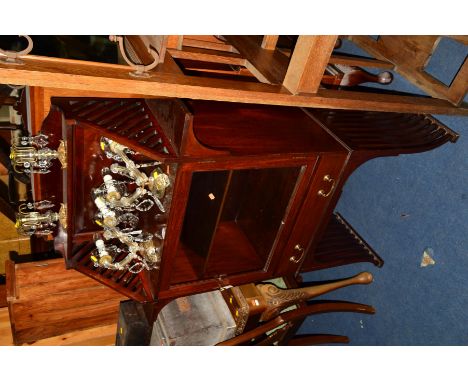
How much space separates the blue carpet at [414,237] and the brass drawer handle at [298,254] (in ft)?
1.99

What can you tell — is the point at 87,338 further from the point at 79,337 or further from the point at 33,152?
the point at 33,152

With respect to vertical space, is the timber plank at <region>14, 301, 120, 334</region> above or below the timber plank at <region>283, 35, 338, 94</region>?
below

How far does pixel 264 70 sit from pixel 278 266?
0.81m

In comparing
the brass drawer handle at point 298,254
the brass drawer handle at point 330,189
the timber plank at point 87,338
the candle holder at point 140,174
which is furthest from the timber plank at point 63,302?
the brass drawer handle at point 330,189

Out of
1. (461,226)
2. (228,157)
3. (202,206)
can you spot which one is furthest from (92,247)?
(461,226)

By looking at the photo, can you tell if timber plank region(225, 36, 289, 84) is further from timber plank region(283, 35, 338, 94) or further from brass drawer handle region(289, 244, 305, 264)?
brass drawer handle region(289, 244, 305, 264)

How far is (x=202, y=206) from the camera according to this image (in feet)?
4.89

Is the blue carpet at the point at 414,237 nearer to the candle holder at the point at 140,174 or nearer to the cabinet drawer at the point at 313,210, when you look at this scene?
the cabinet drawer at the point at 313,210

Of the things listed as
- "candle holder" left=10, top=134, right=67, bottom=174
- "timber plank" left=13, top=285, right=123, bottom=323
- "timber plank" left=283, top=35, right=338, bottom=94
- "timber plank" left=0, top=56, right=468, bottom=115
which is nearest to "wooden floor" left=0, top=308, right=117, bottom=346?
"timber plank" left=13, top=285, right=123, bottom=323

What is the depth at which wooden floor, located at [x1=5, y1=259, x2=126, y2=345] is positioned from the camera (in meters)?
1.88

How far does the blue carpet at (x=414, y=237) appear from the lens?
5.53 feet

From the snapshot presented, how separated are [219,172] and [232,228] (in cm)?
45

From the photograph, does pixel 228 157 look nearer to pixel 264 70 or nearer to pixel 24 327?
pixel 264 70

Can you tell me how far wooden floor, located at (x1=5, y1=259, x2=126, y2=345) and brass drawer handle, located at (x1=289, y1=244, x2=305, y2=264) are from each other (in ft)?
3.28
